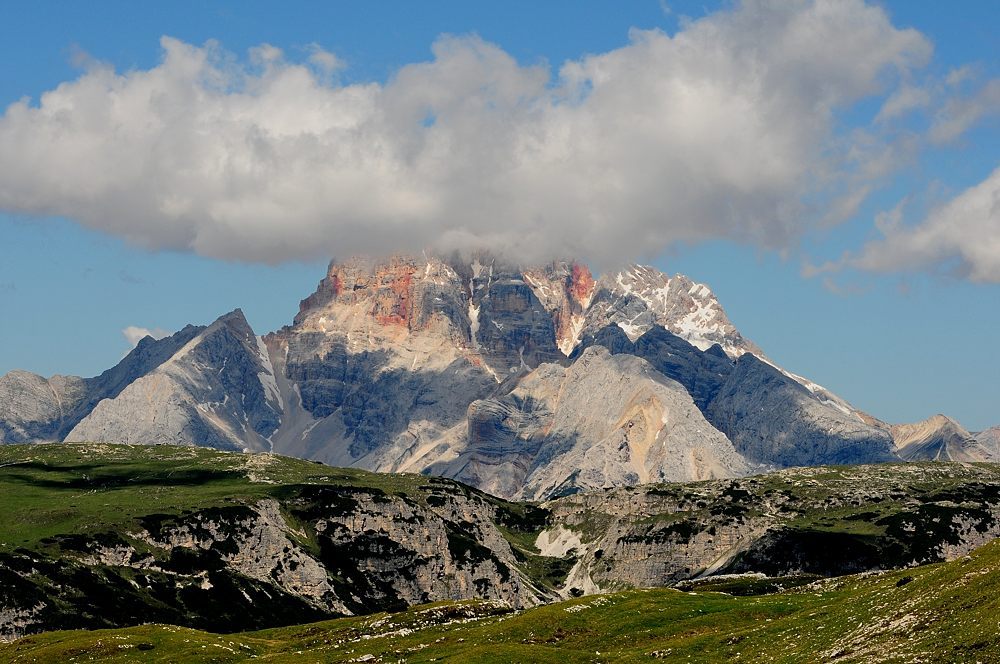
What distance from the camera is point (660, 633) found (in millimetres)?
122500

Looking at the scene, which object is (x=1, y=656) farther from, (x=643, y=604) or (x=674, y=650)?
(x=674, y=650)

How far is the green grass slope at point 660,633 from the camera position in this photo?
86.3 metres

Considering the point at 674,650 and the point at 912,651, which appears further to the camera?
the point at 674,650

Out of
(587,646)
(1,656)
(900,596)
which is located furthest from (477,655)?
(1,656)

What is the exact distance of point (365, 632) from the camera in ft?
505

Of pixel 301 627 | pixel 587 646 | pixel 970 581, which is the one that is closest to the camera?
pixel 970 581

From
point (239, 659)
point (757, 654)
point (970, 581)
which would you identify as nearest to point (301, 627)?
point (239, 659)

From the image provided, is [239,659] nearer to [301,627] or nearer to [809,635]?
[301,627]

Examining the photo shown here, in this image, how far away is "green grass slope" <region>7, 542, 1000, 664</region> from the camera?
283 ft

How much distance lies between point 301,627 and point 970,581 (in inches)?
4792

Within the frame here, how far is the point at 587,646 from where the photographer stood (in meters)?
122

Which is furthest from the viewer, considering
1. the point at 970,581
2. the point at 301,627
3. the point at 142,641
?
the point at 301,627

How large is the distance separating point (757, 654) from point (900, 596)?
12.4m

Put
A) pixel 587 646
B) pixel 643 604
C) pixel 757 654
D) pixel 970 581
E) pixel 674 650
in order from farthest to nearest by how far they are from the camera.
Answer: pixel 643 604 < pixel 587 646 < pixel 674 650 < pixel 757 654 < pixel 970 581
